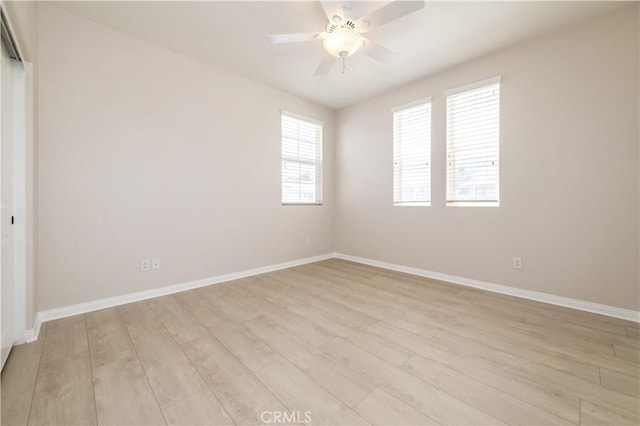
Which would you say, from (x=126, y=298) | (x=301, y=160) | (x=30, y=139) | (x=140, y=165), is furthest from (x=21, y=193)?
(x=301, y=160)

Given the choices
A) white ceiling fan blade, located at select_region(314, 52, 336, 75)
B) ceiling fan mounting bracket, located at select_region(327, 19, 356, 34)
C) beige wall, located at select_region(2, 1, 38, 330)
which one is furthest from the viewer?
white ceiling fan blade, located at select_region(314, 52, 336, 75)

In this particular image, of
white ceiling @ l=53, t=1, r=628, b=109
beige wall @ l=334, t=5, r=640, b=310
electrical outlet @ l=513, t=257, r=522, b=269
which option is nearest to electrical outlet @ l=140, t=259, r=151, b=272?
white ceiling @ l=53, t=1, r=628, b=109

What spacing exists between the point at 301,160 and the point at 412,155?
1.75 m

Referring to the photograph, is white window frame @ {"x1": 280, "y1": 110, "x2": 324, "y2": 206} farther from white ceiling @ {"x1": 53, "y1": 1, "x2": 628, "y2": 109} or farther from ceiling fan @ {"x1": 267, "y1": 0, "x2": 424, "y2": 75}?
ceiling fan @ {"x1": 267, "y1": 0, "x2": 424, "y2": 75}

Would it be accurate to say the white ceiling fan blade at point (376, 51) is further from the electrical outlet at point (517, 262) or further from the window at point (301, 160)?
the electrical outlet at point (517, 262)

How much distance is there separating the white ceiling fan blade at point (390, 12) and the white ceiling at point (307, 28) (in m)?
0.35

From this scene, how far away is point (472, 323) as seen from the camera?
214 centimetres

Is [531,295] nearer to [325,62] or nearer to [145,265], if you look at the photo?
[325,62]

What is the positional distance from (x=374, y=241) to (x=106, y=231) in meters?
3.44

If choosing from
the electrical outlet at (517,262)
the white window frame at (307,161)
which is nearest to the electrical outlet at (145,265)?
the white window frame at (307,161)

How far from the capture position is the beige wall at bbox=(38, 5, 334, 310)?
2.24 m

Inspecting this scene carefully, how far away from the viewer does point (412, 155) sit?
3.66 meters

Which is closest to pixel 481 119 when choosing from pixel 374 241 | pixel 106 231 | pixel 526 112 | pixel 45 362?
pixel 526 112

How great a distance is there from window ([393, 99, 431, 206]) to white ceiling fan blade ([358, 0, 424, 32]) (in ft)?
5.78
